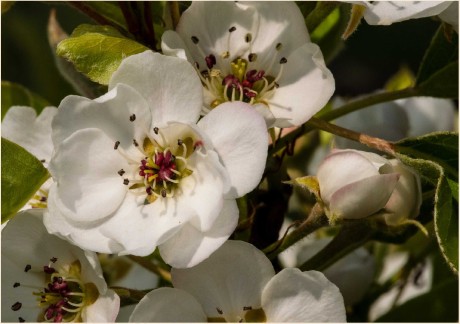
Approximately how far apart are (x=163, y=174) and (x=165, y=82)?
0.42 feet

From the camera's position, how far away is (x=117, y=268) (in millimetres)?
1544

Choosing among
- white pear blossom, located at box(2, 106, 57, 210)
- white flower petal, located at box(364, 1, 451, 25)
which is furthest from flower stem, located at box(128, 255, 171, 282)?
white flower petal, located at box(364, 1, 451, 25)

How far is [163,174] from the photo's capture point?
1.11m

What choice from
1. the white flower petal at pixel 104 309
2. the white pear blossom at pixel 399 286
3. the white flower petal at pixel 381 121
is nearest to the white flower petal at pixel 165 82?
the white flower petal at pixel 104 309

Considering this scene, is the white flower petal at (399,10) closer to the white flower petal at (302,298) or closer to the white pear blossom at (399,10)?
the white pear blossom at (399,10)

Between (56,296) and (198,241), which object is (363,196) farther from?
(56,296)

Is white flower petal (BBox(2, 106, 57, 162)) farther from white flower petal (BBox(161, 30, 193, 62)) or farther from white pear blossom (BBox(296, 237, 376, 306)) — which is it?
white pear blossom (BBox(296, 237, 376, 306))

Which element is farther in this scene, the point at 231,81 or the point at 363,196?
the point at 231,81

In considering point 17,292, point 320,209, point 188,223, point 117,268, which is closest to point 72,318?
point 17,292

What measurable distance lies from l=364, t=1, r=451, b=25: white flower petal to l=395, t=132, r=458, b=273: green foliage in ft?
0.47

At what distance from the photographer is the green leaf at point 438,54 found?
1.32 m

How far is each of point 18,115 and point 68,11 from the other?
110cm

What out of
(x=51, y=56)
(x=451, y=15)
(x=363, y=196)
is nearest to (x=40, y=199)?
(x=363, y=196)

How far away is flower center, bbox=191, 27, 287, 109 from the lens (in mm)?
1141
